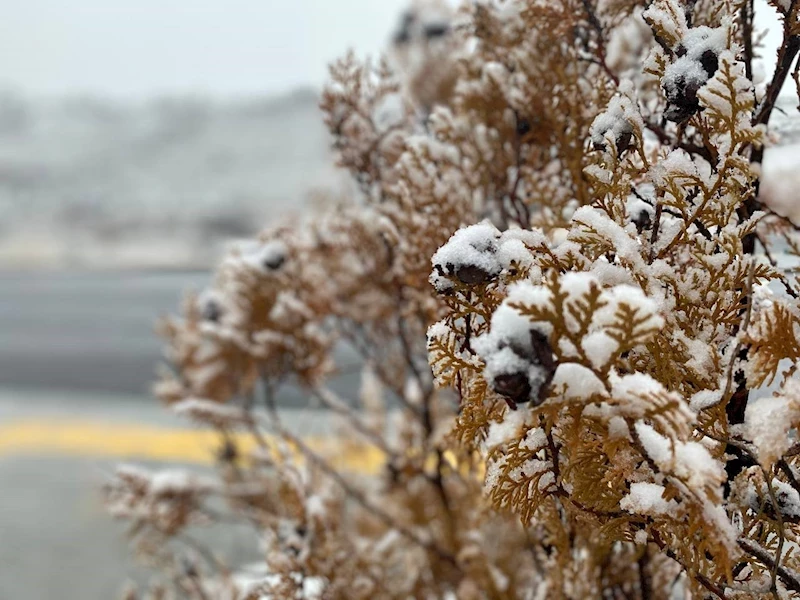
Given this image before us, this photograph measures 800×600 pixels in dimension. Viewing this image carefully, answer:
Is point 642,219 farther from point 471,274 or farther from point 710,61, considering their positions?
point 471,274

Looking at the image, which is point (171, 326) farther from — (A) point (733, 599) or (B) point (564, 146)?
(A) point (733, 599)

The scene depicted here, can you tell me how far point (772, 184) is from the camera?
1.50 meters

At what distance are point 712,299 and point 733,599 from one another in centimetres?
38

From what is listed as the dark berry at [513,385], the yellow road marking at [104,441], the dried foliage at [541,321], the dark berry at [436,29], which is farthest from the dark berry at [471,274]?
the yellow road marking at [104,441]

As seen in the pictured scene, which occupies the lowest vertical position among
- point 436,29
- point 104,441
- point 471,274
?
point 471,274

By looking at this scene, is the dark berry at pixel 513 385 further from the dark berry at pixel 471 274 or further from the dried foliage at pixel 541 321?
the dark berry at pixel 471 274

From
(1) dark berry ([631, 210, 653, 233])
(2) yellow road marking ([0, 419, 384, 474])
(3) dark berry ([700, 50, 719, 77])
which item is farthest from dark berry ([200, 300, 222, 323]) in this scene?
(2) yellow road marking ([0, 419, 384, 474])

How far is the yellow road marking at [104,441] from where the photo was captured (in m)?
7.25

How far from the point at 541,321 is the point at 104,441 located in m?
8.08

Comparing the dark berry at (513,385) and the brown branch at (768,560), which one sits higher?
the dark berry at (513,385)

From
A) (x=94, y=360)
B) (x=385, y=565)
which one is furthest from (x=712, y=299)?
(x=94, y=360)

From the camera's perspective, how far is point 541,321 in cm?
62

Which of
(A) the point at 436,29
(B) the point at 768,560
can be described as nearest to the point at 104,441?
(A) the point at 436,29

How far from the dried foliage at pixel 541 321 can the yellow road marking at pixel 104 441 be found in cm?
377
